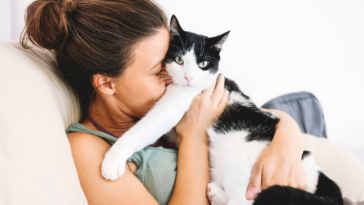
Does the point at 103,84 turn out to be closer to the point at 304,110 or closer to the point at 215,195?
the point at 215,195

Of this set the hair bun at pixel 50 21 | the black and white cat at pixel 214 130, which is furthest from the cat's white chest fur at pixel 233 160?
the hair bun at pixel 50 21

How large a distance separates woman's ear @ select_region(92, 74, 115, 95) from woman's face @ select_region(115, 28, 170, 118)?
3cm

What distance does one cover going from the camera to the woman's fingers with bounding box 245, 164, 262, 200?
0.93m

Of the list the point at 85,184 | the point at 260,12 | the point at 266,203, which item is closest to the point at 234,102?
the point at 266,203

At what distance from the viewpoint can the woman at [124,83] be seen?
3.02ft

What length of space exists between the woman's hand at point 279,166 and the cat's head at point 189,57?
49cm

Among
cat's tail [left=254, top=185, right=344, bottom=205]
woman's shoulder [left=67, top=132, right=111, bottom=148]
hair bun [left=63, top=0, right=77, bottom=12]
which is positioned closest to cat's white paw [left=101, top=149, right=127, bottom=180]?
woman's shoulder [left=67, top=132, right=111, bottom=148]

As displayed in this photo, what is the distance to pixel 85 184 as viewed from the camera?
87 cm

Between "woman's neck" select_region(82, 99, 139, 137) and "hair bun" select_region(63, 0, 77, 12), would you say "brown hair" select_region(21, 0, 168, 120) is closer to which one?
"hair bun" select_region(63, 0, 77, 12)

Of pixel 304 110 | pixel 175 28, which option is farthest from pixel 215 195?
pixel 304 110

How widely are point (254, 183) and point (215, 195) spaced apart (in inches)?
7.4

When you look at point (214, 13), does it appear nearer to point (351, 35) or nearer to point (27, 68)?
point (351, 35)

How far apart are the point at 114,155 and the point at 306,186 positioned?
2.79 ft

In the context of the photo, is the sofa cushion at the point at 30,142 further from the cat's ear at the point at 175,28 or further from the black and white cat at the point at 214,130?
the cat's ear at the point at 175,28
